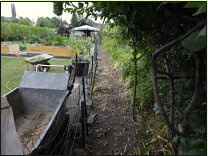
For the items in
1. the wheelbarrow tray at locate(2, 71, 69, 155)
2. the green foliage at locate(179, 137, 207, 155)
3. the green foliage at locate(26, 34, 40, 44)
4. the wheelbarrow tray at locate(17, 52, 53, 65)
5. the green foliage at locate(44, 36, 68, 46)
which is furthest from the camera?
the green foliage at locate(26, 34, 40, 44)

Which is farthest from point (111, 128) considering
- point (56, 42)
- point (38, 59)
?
point (56, 42)

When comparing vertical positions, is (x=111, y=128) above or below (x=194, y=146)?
below

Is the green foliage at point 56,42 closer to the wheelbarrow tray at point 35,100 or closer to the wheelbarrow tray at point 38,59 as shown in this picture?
the wheelbarrow tray at point 38,59

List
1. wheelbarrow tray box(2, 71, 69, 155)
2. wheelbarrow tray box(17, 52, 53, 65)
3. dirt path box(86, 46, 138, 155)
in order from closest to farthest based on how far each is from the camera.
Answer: dirt path box(86, 46, 138, 155) < wheelbarrow tray box(2, 71, 69, 155) < wheelbarrow tray box(17, 52, 53, 65)

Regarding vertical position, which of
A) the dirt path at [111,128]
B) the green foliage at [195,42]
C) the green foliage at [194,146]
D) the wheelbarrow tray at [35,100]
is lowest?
the dirt path at [111,128]

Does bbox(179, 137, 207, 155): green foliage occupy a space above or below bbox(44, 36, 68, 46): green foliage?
below

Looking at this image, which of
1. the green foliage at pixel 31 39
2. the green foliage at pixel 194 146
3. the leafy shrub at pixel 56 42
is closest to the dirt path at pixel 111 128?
the green foliage at pixel 194 146

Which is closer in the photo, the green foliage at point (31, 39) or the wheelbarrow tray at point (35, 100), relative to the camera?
the wheelbarrow tray at point (35, 100)

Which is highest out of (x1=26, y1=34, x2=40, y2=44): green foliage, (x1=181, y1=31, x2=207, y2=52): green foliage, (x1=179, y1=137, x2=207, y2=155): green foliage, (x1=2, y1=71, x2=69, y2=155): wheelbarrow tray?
(x1=26, y1=34, x2=40, y2=44): green foliage

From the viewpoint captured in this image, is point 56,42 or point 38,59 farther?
point 56,42

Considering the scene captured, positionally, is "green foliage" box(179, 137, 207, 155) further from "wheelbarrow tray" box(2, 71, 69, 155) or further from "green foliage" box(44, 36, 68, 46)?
"green foliage" box(44, 36, 68, 46)

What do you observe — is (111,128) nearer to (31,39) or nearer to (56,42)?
(56,42)

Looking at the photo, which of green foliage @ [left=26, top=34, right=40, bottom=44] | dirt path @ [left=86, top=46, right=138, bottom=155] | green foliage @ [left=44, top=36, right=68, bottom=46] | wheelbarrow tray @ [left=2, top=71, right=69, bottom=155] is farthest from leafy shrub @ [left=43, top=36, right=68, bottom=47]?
wheelbarrow tray @ [left=2, top=71, right=69, bottom=155]

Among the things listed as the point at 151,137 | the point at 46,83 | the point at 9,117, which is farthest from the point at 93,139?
the point at 9,117
